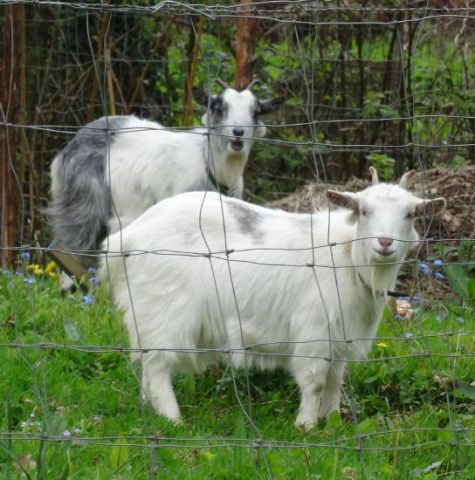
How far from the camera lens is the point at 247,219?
4.93 meters

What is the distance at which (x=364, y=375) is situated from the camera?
4941 millimetres

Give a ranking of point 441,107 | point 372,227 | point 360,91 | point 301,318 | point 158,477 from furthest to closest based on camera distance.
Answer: point 360,91
point 441,107
point 301,318
point 372,227
point 158,477

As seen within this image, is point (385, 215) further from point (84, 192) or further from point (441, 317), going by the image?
point (84, 192)

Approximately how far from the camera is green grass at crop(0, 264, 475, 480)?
3682 mm

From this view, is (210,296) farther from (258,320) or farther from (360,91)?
(360,91)

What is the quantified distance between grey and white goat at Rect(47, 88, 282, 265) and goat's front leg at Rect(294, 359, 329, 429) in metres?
2.95

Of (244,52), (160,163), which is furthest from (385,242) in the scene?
(244,52)

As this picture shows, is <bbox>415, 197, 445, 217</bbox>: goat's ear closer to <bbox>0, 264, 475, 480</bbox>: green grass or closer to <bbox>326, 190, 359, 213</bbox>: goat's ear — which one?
<bbox>326, 190, 359, 213</bbox>: goat's ear

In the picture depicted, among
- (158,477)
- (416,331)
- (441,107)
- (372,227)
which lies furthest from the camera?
(441,107)

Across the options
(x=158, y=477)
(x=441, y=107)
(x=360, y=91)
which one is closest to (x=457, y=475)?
(x=158, y=477)

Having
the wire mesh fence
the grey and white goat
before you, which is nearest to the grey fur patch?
the grey and white goat

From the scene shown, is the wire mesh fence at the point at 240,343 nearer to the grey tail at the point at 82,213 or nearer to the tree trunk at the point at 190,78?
the tree trunk at the point at 190,78

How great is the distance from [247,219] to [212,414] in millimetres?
951

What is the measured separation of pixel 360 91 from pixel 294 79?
0.67m
